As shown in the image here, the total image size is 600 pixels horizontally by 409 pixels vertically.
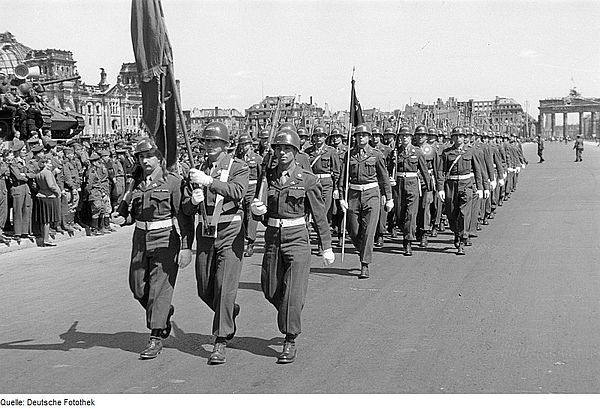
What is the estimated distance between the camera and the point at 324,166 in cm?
1374

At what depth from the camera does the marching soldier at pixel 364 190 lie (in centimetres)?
1109

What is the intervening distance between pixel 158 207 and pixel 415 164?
23.4ft

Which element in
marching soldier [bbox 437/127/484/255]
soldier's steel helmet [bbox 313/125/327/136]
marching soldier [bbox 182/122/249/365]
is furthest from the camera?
soldier's steel helmet [bbox 313/125/327/136]

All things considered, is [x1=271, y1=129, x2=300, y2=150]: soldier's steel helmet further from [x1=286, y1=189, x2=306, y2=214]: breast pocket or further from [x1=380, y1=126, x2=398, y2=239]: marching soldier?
[x1=380, y1=126, x2=398, y2=239]: marching soldier

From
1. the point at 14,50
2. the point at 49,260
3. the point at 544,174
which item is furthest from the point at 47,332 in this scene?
the point at 544,174

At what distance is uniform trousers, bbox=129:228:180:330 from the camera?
22.9 feet

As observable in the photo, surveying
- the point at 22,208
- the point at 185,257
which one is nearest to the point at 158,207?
the point at 185,257

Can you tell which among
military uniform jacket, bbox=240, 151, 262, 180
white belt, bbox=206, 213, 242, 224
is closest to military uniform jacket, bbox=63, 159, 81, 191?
military uniform jacket, bbox=240, 151, 262, 180

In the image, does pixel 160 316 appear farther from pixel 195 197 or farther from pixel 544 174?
pixel 544 174

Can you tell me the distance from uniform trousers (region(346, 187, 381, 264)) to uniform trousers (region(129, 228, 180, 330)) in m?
4.34

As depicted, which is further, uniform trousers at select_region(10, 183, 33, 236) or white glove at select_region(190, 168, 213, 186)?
uniform trousers at select_region(10, 183, 33, 236)

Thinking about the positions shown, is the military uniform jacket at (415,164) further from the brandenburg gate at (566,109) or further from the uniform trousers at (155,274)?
the brandenburg gate at (566,109)

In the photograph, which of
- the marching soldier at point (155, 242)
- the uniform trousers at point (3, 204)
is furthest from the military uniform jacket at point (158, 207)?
the uniform trousers at point (3, 204)

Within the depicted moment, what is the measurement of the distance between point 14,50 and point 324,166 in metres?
24.7
